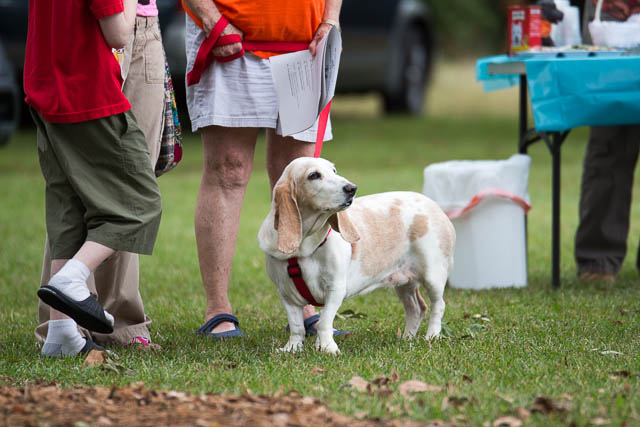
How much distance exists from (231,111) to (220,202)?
434 mm

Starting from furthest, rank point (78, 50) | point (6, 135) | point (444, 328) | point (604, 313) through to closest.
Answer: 1. point (6, 135)
2. point (604, 313)
3. point (444, 328)
4. point (78, 50)

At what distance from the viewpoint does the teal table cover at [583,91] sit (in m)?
4.97

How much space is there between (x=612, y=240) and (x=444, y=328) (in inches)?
72.5

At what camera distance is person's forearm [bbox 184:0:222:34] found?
424cm

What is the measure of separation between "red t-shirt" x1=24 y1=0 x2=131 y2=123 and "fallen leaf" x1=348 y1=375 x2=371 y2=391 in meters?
1.40

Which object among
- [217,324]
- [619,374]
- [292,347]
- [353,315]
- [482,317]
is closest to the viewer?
[619,374]

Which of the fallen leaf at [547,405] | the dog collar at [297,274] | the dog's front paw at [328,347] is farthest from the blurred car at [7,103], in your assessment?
the fallen leaf at [547,405]

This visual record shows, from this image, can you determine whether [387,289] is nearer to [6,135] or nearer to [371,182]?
[371,182]

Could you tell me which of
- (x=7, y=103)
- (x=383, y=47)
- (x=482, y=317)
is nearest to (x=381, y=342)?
(x=482, y=317)

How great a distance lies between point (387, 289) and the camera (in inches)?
222

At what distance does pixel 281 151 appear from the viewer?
454 cm

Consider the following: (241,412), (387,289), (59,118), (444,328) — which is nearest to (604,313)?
(444,328)

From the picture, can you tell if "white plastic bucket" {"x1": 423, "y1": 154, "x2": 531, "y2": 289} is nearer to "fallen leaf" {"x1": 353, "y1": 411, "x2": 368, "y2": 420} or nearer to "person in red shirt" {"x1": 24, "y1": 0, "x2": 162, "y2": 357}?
"person in red shirt" {"x1": 24, "y1": 0, "x2": 162, "y2": 357}

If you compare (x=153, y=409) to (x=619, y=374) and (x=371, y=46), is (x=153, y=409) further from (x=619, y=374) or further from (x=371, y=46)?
(x=371, y=46)
